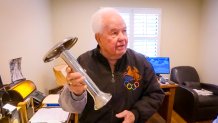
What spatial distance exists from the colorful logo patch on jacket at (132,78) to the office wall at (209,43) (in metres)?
2.75

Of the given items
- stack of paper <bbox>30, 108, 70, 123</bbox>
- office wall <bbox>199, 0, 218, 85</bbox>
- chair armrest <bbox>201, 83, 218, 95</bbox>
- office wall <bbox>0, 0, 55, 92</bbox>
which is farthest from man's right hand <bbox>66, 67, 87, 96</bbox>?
office wall <bbox>199, 0, 218, 85</bbox>

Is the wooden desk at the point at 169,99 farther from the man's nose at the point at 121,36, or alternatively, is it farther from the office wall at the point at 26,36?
the man's nose at the point at 121,36

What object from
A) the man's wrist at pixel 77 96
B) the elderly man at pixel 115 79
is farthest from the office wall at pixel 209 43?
the man's wrist at pixel 77 96

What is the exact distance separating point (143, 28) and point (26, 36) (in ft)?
6.97

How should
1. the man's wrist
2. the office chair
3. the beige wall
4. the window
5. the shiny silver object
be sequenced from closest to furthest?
the shiny silver object → the man's wrist → the beige wall → the office chair → the window

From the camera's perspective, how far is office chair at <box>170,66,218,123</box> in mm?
2658

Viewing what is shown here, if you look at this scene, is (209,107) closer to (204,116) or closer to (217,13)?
(204,116)

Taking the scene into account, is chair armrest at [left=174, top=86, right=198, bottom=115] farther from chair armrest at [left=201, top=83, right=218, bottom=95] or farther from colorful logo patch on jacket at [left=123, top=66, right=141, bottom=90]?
colorful logo patch on jacket at [left=123, top=66, right=141, bottom=90]

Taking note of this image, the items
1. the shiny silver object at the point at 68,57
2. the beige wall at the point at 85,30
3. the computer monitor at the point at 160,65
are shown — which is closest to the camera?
the shiny silver object at the point at 68,57

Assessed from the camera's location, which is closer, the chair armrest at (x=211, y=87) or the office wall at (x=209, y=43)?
the chair armrest at (x=211, y=87)

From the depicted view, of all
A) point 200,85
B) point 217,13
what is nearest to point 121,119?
point 200,85

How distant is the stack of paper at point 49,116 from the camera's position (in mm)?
1463

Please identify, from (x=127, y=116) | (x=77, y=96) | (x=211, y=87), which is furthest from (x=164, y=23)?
(x=77, y=96)

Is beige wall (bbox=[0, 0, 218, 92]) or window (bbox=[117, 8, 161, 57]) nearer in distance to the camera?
beige wall (bbox=[0, 0, 218, 92])
